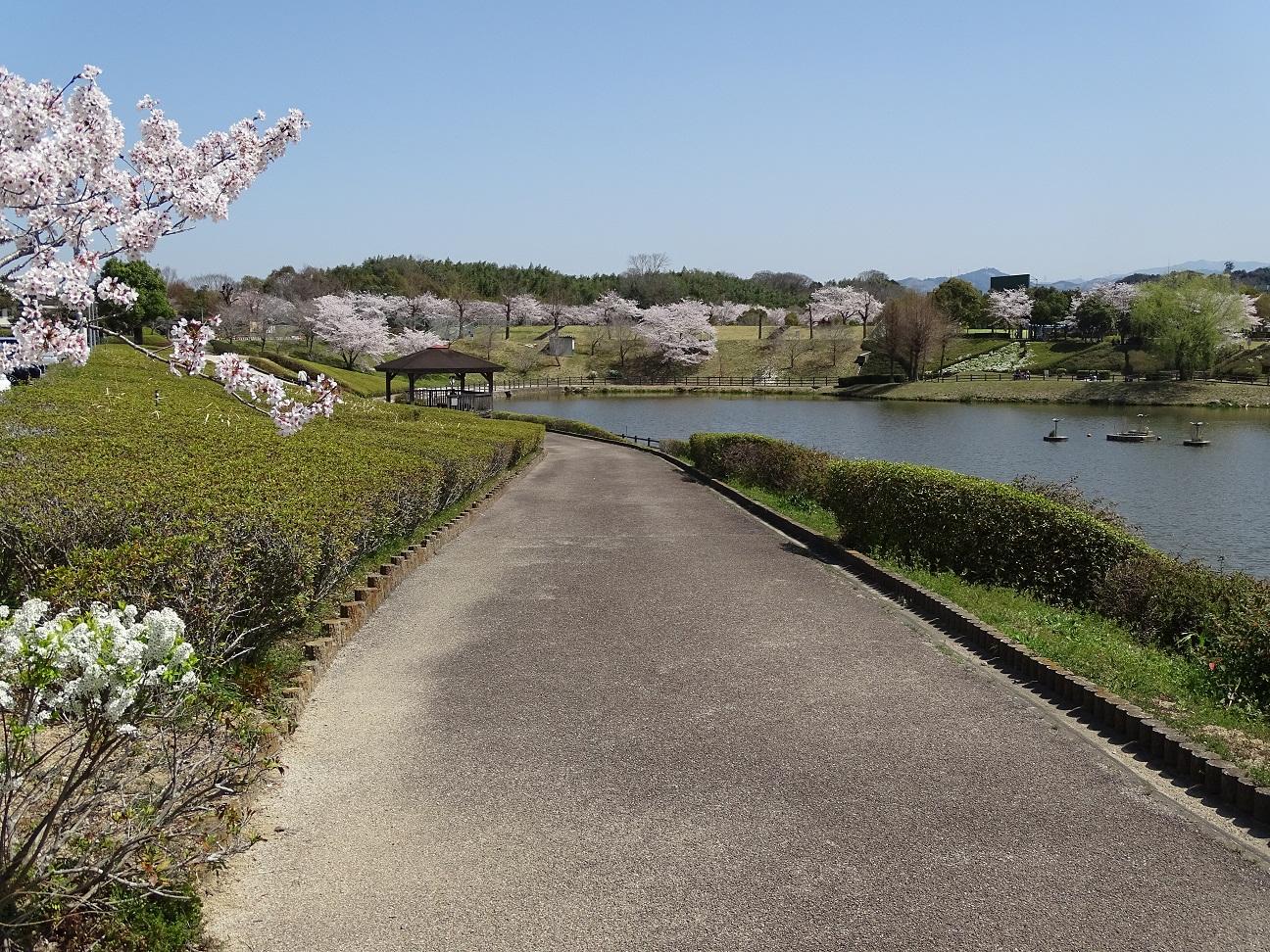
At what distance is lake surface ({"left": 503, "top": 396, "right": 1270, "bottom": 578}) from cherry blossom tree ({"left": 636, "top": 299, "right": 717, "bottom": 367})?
18.1m

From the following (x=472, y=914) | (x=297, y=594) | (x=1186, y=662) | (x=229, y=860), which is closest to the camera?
(x=472, y=914)

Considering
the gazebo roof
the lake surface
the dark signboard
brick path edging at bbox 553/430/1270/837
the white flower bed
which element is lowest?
the lake surface

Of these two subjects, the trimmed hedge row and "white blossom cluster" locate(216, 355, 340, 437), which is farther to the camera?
the trimmed hedge row

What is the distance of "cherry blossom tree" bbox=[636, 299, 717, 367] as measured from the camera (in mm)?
96438

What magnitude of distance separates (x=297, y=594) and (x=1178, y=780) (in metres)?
6.38

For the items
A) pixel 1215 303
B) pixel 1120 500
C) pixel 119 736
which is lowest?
pixel 1120 500

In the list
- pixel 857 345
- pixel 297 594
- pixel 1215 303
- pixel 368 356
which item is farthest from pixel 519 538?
pixel 857 345

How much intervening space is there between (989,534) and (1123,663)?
147 inches

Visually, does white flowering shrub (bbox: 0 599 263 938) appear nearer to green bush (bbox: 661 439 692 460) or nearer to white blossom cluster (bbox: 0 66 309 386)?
white blossom cluster (bbox: 0 66 309 386)

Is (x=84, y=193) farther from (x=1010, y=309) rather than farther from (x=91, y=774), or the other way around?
(x=1010, y=309)

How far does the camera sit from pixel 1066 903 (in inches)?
179

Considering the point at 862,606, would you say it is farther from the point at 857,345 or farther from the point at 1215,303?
the point at 857,345

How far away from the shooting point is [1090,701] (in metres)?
7.09

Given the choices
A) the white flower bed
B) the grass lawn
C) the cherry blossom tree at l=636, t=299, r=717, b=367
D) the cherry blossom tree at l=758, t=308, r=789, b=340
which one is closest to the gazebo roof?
the grass lawn
